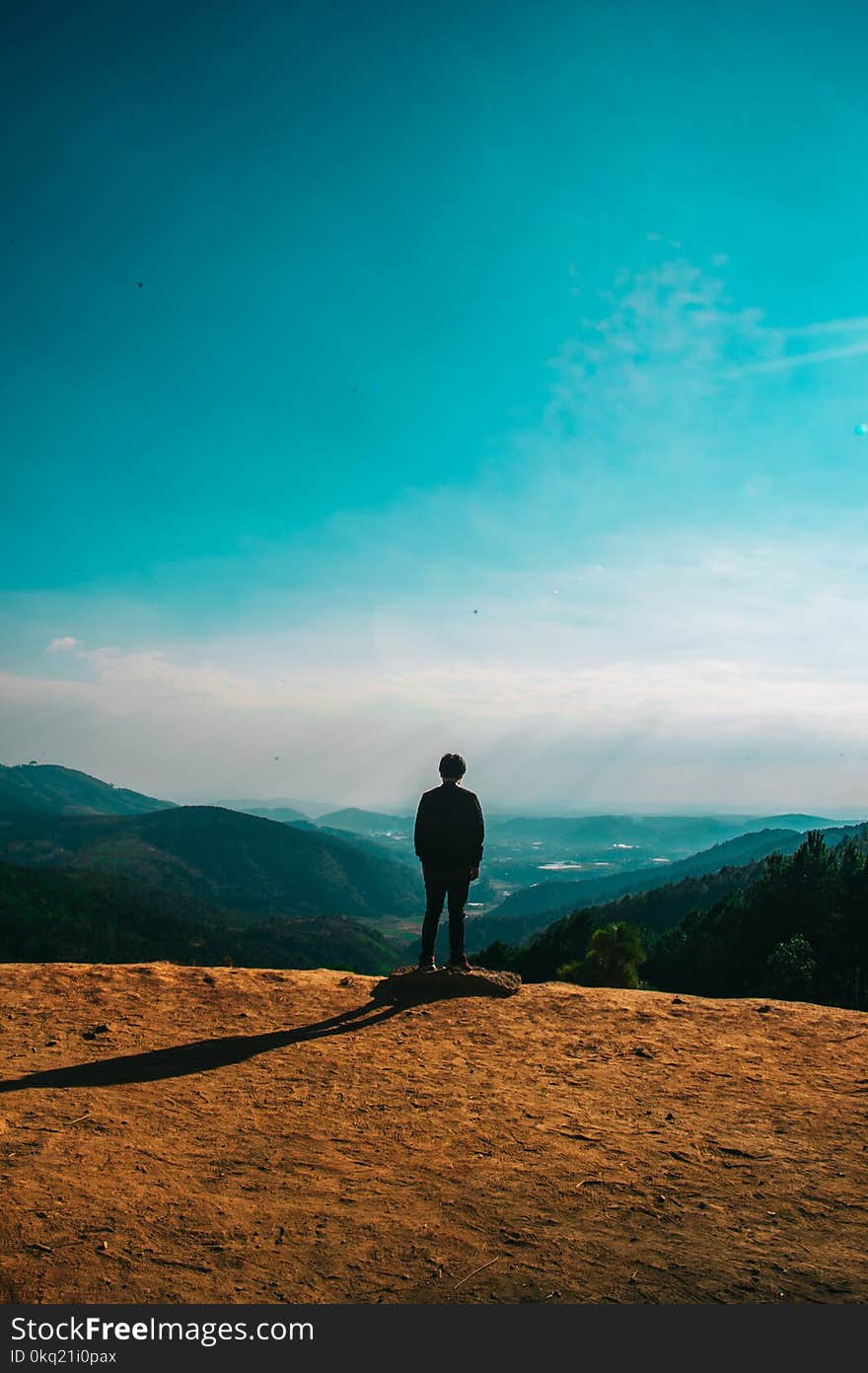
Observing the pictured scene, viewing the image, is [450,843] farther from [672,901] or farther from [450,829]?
[672,901]

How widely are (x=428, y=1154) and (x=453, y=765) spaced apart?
6540 millimetres

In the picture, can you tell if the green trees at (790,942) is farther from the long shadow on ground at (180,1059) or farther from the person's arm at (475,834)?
the long shadow on ground at (180,1059)

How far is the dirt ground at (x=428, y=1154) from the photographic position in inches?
163

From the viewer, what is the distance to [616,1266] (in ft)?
14.0

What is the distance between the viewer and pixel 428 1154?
5984 millimetres

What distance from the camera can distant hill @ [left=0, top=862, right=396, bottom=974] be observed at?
136625 mm

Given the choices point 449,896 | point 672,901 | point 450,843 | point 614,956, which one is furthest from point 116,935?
point 450,843

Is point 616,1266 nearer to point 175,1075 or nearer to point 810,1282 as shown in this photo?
point 810,1282

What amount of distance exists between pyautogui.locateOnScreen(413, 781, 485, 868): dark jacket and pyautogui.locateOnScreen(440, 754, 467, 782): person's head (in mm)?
133

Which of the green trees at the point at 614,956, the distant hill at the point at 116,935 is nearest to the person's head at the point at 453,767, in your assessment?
the green trees at the point at 614,956

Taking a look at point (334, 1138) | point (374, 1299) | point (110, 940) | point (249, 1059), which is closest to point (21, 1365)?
point (374, 1299)

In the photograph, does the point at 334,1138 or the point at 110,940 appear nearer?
the point at 334,1138

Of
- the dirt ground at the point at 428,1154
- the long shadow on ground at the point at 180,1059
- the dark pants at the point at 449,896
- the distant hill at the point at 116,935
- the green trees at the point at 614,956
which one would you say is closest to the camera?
the dirt ground at the point at 428,1154

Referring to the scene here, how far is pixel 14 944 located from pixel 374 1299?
155 m
